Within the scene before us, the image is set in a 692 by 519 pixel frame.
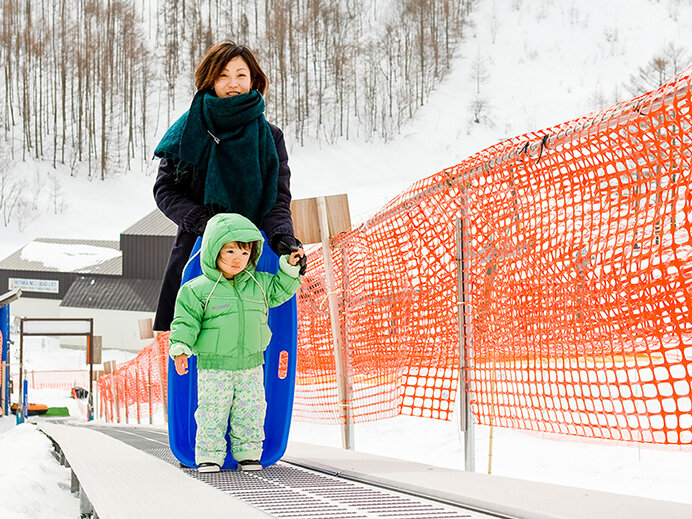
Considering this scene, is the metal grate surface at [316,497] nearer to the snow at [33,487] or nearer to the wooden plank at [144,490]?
the wooden plank at [144,490]

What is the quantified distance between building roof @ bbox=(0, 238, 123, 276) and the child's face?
34.4m

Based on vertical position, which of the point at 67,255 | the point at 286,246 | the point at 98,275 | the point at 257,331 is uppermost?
the point at 67,255

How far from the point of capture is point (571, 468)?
193 inches

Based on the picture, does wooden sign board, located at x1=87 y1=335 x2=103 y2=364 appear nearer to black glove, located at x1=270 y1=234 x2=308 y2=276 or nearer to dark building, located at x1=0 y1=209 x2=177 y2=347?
dark building, located at x1=0 y1=209 x2=177 y2=347

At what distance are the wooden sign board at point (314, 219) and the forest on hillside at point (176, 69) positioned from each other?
169 ft

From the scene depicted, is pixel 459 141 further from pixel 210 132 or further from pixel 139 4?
pixel 210 132

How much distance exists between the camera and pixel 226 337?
117 inches

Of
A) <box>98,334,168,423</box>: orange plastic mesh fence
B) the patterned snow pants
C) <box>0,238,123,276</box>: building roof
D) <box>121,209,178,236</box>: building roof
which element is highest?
<box>121,209,178,236</box>: building roof

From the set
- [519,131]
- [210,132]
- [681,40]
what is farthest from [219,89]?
[681,40]

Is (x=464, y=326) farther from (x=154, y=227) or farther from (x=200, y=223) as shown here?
(x=154, y=227)

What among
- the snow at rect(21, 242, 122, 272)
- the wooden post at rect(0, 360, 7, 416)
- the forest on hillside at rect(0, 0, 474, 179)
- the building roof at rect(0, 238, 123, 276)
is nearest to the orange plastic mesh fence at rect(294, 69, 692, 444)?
the wooden post at rect(0, 360, 7, 416)

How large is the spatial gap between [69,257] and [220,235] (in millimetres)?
38292

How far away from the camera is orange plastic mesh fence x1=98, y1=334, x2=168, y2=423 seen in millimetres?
9516

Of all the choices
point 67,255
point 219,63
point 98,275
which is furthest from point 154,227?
point 219,63
